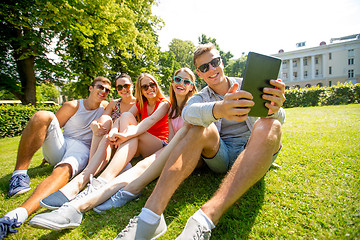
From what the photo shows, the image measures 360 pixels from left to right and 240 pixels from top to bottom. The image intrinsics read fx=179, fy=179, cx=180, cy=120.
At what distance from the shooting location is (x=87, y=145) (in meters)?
3.52

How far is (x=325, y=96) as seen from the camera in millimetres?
19156

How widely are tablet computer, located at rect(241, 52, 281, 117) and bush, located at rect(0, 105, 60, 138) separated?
13.6 meters

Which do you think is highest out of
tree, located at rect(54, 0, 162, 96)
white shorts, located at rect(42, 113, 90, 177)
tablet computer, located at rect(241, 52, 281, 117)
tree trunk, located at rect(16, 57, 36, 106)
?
tree, located at rect(54, 0, 162, 96)

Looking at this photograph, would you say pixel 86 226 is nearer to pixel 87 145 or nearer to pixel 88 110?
pixel 87 145

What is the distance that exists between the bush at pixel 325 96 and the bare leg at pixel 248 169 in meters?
22.8

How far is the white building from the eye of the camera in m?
50.8

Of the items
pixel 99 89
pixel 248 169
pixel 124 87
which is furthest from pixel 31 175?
pixel 248 169

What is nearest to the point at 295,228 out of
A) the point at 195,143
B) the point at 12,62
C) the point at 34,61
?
the point at 195,143

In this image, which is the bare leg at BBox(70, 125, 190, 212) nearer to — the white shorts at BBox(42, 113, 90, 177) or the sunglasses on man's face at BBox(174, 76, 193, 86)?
the white shorts at BBox(42, 113, 90, 177)

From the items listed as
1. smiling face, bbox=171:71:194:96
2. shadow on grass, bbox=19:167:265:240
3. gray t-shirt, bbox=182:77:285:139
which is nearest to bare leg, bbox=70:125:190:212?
shadow on grass, bbox=19:167:265:240

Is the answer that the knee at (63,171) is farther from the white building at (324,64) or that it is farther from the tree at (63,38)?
the white building at (324,64)

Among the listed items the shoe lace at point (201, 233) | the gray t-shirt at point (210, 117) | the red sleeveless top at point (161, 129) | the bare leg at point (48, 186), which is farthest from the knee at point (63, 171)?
the shoe lace at point (201, 233)

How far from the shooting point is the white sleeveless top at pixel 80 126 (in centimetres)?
360

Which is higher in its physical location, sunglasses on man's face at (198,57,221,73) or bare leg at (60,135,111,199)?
sunglasses on man's face at (198,57,221,73)
